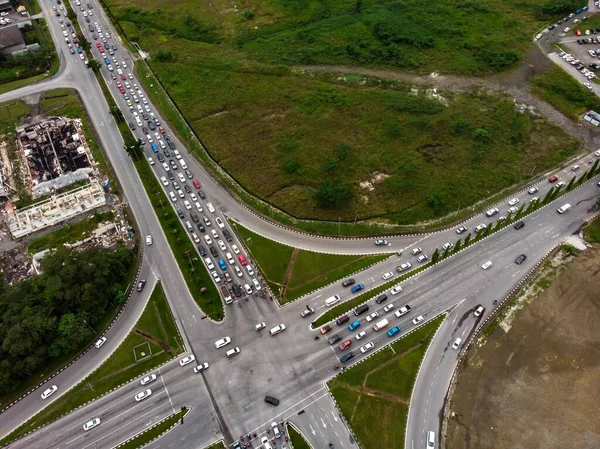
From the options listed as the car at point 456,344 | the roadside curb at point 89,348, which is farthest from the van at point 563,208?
the roadside curb at point 89,348

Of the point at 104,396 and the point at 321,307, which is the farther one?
the point at 321,307

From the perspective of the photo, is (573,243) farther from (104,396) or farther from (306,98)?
(104,396)

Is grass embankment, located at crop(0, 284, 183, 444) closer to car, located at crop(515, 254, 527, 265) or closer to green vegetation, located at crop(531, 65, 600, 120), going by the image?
car, located at crop(515, 254, 527, 265)

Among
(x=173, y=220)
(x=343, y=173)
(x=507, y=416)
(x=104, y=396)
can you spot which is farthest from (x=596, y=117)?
(x=104, y=396)

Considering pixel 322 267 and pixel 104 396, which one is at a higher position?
pixel 322 267

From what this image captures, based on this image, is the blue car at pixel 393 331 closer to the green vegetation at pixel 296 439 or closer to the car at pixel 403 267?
the car at pixel 403 267

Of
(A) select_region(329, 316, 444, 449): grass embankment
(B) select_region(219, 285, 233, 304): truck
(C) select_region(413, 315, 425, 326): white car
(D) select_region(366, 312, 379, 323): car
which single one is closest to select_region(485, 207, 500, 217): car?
(C) select_region(413, 315, 425, 326): white car

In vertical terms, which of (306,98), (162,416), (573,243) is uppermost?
(306,98)
